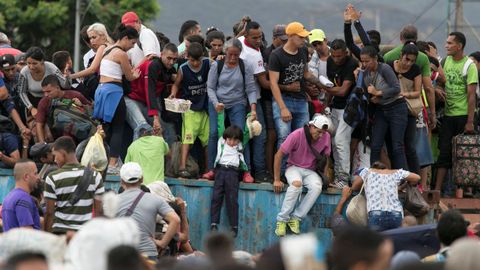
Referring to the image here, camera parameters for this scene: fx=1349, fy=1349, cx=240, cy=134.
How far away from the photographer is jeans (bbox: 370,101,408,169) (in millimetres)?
16703

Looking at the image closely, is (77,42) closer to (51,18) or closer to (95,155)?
(51,18)

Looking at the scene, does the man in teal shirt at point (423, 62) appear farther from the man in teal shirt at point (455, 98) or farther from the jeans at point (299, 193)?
the jeans at point (299, 193)

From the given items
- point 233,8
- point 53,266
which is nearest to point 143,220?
point 53,266

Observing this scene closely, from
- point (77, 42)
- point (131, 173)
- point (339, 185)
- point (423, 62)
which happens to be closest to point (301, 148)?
point (339, 185)

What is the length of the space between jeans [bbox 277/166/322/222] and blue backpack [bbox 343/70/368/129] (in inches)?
33.4

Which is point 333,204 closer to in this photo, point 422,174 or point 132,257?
point 422,174

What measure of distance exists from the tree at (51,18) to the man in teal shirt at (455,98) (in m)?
30.0

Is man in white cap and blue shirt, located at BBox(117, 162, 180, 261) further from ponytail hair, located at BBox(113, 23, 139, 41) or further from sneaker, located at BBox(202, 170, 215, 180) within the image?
ponytail hair, located at BBox(113, 23, 139, 41)

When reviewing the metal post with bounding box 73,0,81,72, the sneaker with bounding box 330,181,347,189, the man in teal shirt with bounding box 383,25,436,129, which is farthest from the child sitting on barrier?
the metal post with bounding box 73,0,81,72

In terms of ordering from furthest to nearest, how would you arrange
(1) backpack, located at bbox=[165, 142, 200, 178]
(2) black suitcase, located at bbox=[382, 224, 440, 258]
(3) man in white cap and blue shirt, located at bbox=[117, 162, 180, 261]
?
(1) backpack, located at bbox=[165, 142, 200, 178], (3) man in white cap and blue shirt, located at bbox=[117, 162, 180, 261], (2) black suitcase, located at bbox=[382, 224, 440, 258]

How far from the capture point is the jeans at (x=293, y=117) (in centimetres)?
1677

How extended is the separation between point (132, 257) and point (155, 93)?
8302 millimetres

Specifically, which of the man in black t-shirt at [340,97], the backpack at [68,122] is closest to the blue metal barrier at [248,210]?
the man in black t-shirt at [340,97]

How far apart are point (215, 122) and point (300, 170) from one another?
124cm
